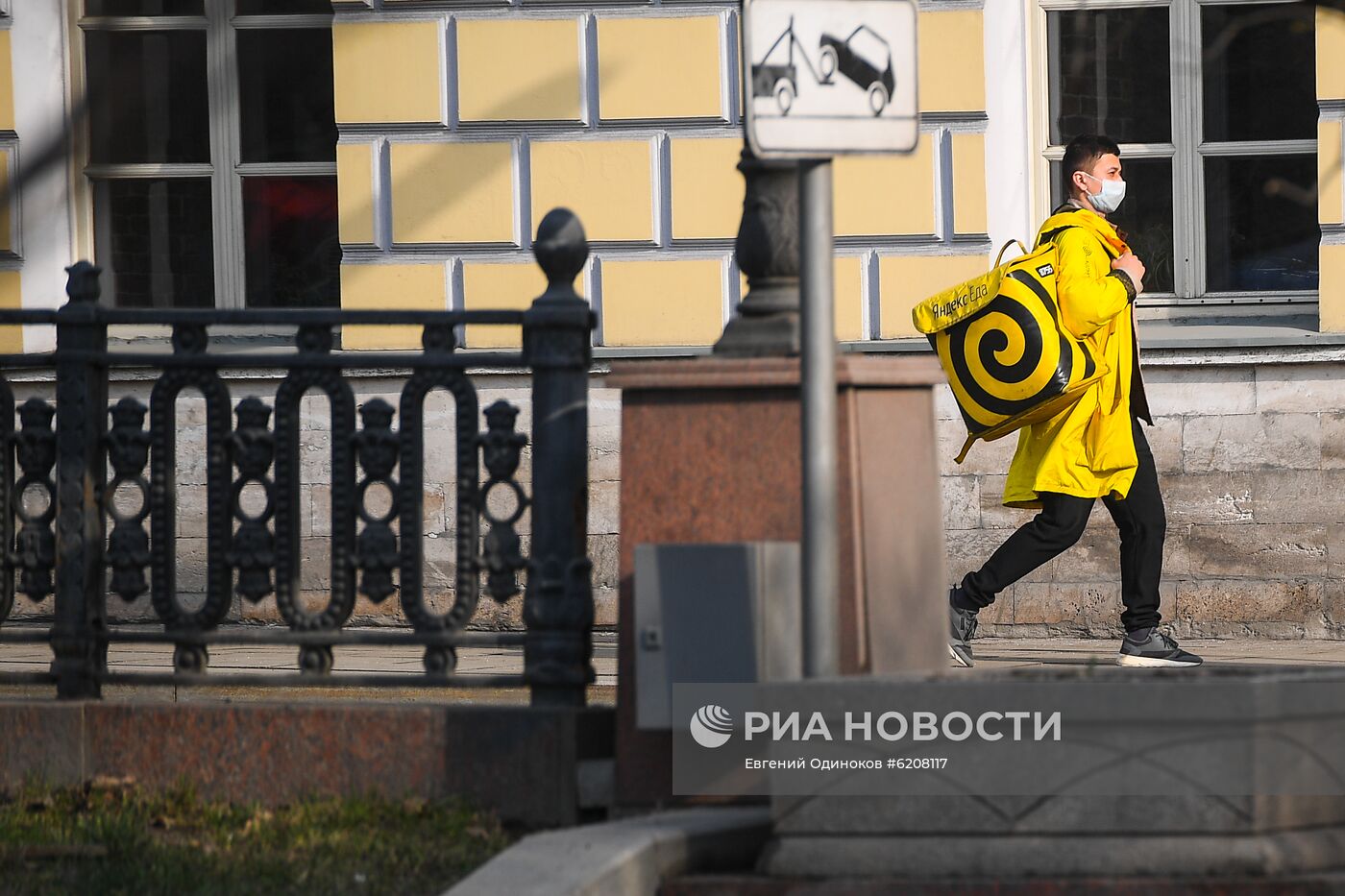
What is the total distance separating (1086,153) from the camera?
282 inches

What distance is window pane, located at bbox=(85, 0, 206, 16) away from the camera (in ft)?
31.8

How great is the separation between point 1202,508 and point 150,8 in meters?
5.78

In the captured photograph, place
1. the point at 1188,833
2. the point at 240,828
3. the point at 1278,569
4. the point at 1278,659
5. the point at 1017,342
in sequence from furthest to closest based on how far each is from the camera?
the point at 1278,569 → the point at 1278,659 → the point at 1017,342 → the point at 240,828 → the point at 1188,833

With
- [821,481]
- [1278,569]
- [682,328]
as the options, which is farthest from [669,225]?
[821,481]

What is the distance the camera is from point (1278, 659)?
24.2ft

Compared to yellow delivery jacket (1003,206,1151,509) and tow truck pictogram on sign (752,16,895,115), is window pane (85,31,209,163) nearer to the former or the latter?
yellow delivery jacket (1003,206,1151,509)

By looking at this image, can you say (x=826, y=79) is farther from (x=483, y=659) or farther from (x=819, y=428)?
(x=483, y=659)

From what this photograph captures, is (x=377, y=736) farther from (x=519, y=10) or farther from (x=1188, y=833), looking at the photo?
(x=519, y=10)

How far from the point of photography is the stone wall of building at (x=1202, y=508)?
27.4 ft

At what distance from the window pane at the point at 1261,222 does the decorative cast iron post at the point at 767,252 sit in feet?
16.2

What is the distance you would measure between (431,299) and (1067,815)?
5645mm

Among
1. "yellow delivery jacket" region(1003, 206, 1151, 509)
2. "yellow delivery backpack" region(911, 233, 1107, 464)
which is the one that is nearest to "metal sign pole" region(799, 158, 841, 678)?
"yellow delivery backpack" region(911, 233, 1107, 464)

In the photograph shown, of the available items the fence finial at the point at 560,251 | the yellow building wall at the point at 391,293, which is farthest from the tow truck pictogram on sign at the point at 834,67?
the yellow building wall at the point at 391,293

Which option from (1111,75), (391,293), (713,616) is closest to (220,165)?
(391,293)
